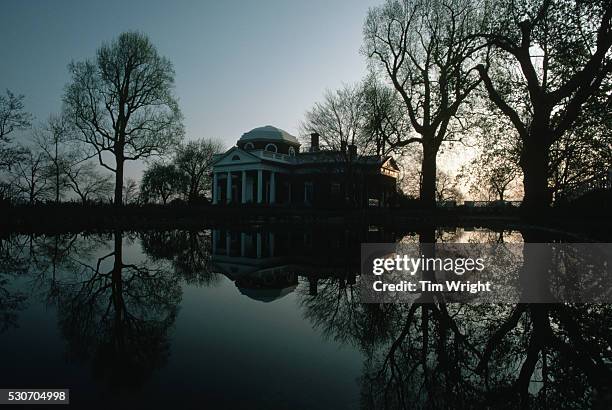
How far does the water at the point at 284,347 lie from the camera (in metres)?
2.71

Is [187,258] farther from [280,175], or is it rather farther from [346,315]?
[280,175]

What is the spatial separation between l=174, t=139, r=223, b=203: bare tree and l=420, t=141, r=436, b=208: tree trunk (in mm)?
40342

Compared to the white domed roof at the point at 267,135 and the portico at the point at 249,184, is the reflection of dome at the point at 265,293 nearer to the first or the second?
the portico at the point at 249,184

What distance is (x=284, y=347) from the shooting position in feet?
12.1

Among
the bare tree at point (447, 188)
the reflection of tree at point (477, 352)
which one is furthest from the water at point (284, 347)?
the bare tree at point (447, 188)

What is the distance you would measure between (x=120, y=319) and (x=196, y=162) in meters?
58.0

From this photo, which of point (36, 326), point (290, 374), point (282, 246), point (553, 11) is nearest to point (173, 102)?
point (282, 246)

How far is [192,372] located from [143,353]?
0.70 metres

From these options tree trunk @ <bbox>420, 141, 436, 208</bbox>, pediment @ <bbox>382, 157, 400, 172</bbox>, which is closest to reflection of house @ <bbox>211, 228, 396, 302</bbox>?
tree trunk @ <bbox>420, 141, 436, 208</bbox>

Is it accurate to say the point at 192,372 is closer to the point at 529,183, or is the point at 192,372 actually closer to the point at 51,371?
the point at 51,371

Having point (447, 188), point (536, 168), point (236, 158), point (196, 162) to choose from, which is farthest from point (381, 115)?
point (447, 188)

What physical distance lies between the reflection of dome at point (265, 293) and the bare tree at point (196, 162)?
176 ft

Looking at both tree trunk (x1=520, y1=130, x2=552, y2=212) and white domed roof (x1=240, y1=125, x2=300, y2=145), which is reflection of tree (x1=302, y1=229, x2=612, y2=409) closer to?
tree trunk (x1=520, y1=130, x2=552, y2=212)

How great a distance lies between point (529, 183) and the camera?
1706 cm
